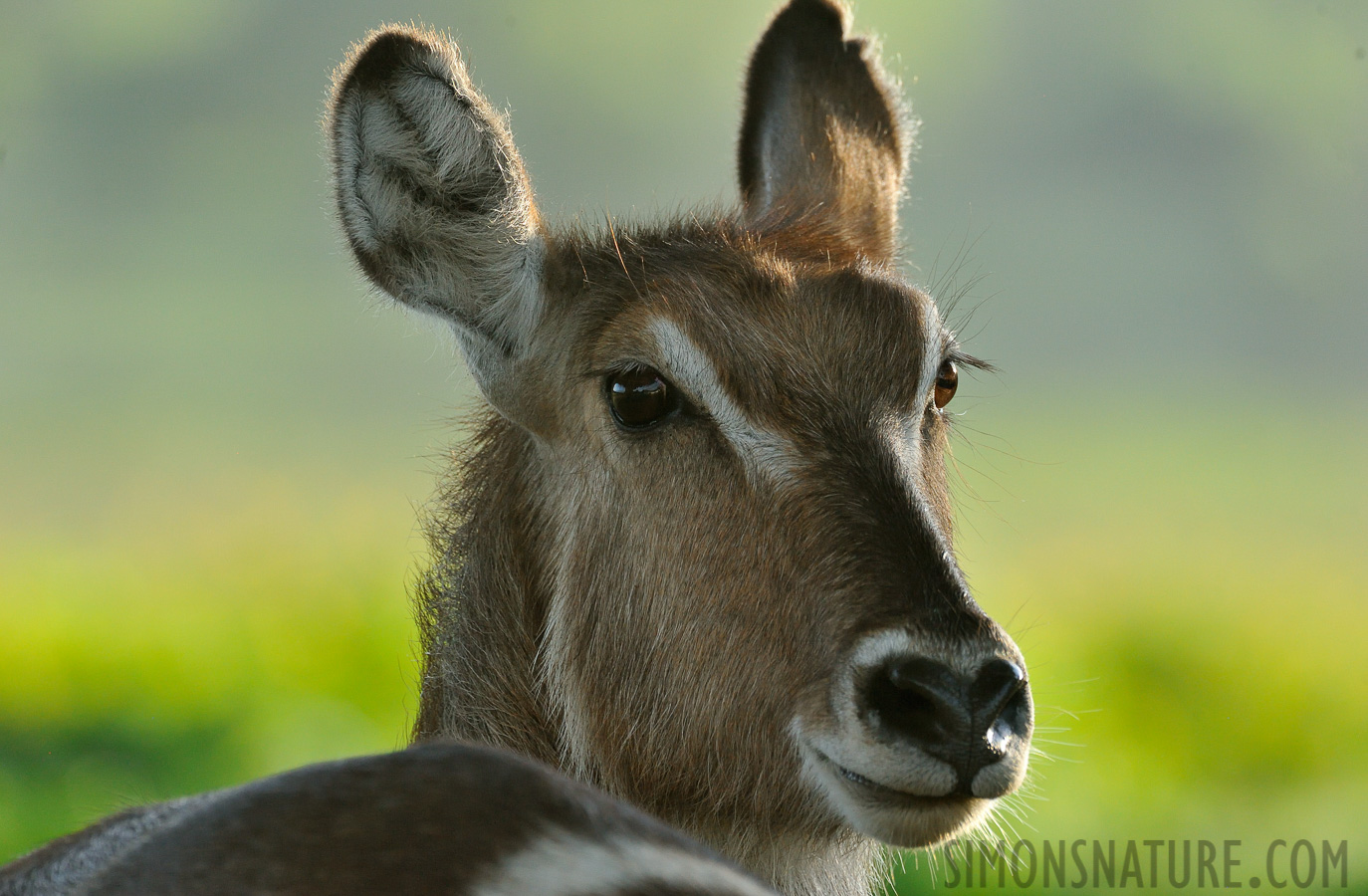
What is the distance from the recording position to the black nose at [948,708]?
3.51m

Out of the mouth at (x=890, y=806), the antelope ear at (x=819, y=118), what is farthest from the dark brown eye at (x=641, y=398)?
the antelope ear at (x=819, y=118)

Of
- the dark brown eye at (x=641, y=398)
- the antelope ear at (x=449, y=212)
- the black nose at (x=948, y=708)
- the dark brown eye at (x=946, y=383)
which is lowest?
the black nose at (x=948, y=708)

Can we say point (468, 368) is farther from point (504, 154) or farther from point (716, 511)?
point (716, 511)

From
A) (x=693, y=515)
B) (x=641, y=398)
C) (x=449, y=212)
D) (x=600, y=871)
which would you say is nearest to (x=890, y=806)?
(x=693, y=515)

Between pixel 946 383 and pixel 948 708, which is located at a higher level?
pixel 946 383

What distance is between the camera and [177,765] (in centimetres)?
850

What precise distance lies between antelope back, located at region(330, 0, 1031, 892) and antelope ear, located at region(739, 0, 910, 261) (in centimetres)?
97

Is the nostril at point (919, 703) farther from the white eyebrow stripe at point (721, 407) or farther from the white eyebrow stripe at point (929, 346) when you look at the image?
the white eyebrow stripe at point (929, 346)

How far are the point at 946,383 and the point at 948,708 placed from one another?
166 cm

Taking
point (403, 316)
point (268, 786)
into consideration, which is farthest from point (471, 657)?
point (268, 786)

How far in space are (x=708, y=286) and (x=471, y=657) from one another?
153cm

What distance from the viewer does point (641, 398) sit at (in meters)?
4.41

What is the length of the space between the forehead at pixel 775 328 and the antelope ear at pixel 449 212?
0.34 m

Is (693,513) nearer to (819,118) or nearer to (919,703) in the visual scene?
(919,703)
